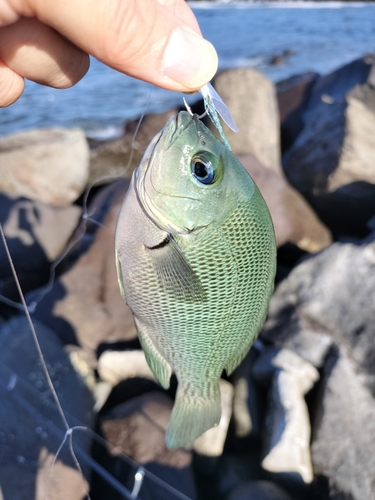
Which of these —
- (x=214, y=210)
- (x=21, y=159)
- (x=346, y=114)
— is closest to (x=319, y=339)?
(x=214, y=210)

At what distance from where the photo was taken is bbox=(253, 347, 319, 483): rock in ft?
9.54

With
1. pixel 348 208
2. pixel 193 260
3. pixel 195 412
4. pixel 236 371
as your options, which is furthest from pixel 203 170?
pixel 348 208

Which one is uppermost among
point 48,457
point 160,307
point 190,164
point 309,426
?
point 190,164

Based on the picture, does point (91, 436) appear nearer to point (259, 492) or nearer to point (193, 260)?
point (259, 492)

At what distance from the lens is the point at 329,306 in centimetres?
359

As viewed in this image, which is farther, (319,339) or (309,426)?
(319,339)

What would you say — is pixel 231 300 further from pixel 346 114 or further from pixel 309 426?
pixel 346 114

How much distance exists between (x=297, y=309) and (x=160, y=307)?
7.83 ft

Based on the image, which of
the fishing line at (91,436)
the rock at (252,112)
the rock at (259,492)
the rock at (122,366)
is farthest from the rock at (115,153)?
the rock at (259,492)

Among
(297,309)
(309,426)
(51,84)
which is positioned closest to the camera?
(51,84)

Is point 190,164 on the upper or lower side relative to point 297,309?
upper

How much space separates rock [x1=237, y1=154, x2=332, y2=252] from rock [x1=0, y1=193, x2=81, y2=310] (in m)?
2.22

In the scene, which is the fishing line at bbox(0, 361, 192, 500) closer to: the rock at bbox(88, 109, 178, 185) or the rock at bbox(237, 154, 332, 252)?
the rock at bbox(237, 154, 332, 252)

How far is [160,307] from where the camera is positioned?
1.58 m
